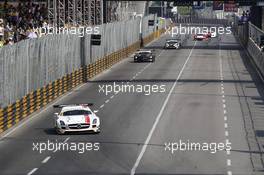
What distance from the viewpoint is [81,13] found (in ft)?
248

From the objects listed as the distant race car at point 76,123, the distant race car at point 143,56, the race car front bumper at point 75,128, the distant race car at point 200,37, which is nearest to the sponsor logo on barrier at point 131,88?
the distant race car at point 76,123

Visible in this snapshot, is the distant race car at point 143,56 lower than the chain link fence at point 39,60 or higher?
lower

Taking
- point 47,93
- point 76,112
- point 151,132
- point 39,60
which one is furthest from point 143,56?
point 76,112

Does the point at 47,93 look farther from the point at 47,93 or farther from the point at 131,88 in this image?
the point at 131,88

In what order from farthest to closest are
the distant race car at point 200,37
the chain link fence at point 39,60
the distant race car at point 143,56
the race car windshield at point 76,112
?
the distant race car at point 200,37, the distant race car at point 143,56, the chain link fence at point 39,60, the race car windshield at point 76,112

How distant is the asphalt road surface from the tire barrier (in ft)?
1.62

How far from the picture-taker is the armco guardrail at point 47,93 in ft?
116

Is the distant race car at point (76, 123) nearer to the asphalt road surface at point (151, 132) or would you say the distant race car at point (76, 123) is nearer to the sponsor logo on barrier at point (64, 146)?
the asphalt road surface at point (151, 132)

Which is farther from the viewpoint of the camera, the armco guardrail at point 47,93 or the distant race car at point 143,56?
the distant race car at point 143,56

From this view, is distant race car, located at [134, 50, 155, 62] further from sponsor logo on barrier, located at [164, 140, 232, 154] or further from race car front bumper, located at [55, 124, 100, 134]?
sponsor logo on barrier, located at [164, 140, 232, 154]

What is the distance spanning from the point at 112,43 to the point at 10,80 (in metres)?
38.0

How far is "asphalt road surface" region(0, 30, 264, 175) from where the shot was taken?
25719 mm

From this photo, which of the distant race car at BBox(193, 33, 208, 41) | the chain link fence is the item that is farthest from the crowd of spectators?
the distant race car at BBox(193, 33, 208, 41)

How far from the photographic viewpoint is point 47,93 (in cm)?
4444
